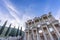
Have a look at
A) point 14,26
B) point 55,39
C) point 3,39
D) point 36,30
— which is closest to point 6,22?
point 14,26

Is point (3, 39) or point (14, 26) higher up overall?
point (14, 26)

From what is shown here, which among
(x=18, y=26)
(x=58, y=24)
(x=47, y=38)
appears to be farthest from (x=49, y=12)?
(x=18, y=26)

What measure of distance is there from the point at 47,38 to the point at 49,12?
6.74 meters

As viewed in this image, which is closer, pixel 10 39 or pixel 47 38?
pixel 47 38

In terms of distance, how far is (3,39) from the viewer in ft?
28.9

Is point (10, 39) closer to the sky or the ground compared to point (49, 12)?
closer to the ground

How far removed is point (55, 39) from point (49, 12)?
678cm

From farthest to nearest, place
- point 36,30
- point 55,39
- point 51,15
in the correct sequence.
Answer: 1. point 51,15
2. point 36,30
3. point 55,39

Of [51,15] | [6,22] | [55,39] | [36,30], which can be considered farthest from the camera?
[6,22]

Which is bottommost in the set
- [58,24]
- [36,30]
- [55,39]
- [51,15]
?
[55,39]

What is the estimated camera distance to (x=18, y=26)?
20500mm

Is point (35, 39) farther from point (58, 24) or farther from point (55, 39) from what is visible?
point (58, 24)

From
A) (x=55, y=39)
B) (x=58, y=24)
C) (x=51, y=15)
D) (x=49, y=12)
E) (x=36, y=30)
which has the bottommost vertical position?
(x=55, y=39)

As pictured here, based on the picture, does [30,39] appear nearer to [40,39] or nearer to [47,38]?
[40,39]
